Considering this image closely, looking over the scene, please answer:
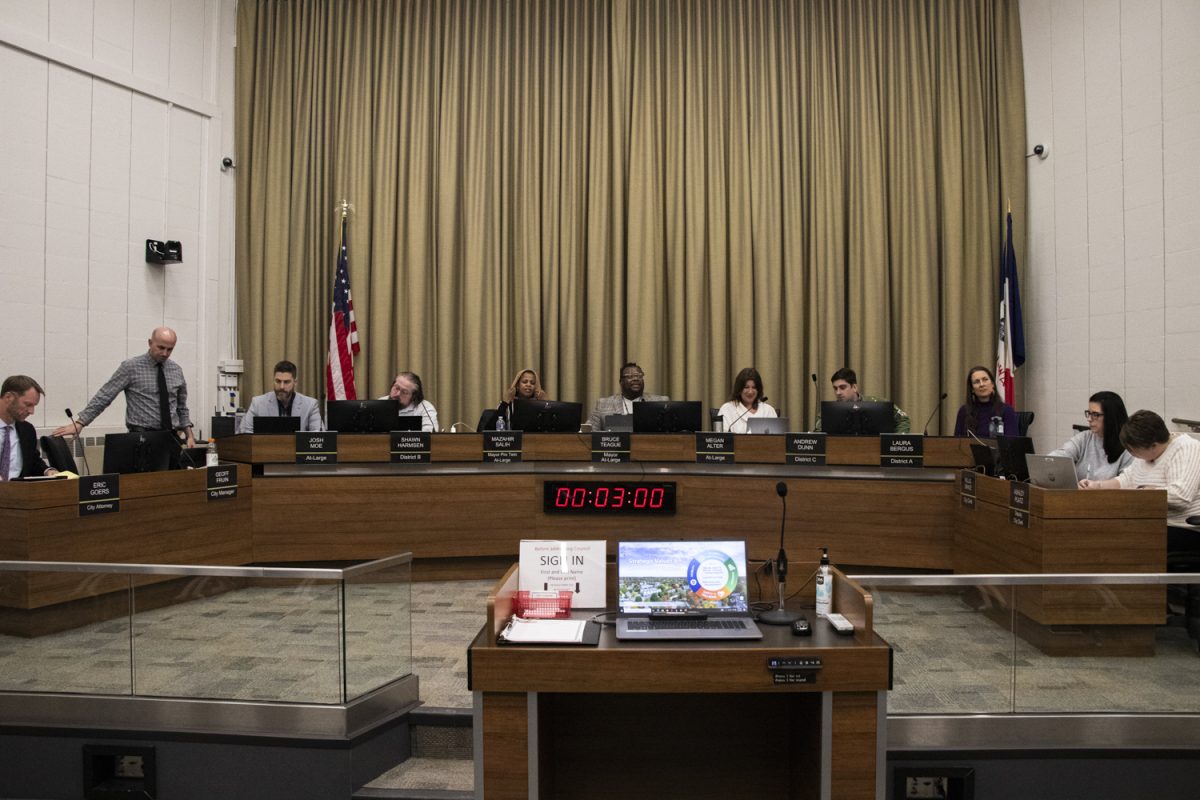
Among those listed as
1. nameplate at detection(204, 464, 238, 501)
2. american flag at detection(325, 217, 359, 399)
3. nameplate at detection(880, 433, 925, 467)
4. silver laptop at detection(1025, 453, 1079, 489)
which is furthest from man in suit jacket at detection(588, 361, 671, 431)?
silver laptop at detection(1025, 453, 1079, 489)

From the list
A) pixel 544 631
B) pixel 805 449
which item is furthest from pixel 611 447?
pixel 544 631

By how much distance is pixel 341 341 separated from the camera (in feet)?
24.6

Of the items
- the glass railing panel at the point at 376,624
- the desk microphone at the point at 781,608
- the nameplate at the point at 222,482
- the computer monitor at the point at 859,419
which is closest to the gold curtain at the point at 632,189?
the computer monitor at the point at 859,419

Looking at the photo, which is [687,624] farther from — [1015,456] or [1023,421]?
[1023,421]

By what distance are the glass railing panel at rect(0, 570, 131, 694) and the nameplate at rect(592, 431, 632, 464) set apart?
9.08 ft

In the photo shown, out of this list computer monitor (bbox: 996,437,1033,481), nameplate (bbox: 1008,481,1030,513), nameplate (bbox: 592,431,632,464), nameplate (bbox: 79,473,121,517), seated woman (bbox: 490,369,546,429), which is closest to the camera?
nameplate (bbox: 1008,481,1030,513)

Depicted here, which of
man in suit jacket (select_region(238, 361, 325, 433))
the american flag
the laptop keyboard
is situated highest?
the american flag

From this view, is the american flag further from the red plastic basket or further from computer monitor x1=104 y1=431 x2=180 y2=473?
the red plastic basket

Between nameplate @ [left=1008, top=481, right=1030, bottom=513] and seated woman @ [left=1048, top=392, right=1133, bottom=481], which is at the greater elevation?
seated woman @ [left=1048, top=392, right=1133, bottom=481]

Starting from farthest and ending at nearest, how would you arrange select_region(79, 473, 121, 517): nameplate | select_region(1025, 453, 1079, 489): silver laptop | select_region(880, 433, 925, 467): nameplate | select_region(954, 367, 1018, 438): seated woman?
select_region(954, 367, 1018, 438): seated woman < select_region(880, 433, 925, 467): nameplate < select_region(79, 473, 121, 517): nameplate < select_region(1025, 453, 1079, 489): silver laptop

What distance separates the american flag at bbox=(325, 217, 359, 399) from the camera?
743cm

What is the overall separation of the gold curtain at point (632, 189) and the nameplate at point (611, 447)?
2271 mm

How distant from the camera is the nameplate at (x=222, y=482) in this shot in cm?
479

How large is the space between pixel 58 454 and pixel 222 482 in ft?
2.61
